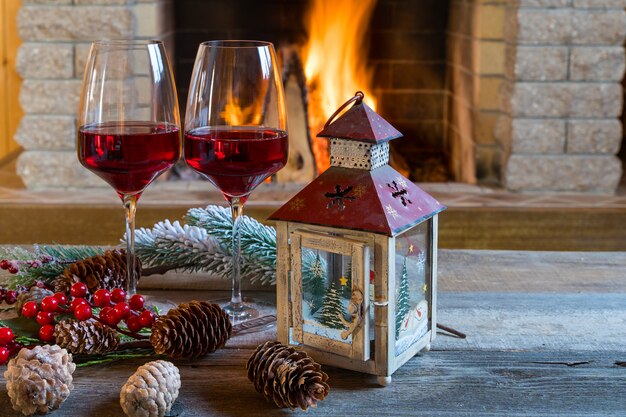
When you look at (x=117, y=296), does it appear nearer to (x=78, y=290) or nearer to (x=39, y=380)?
(x=78, y=290)

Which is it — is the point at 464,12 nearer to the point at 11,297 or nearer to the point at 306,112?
the point at 306,112

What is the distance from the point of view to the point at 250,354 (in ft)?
A: 2.92

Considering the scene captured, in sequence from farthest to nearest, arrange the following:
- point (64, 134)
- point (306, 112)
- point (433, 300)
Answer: point (306, 112) → point (64, 134) → point (433, 300)

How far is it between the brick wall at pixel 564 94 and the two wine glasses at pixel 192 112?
204cm

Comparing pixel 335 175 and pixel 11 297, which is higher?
pixel 335 175

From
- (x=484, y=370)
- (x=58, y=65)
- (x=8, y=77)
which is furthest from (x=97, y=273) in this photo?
(x=8, y=77)

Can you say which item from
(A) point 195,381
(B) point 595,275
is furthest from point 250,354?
(B) point 595,275

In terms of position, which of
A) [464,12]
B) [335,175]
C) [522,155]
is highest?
[464,12]

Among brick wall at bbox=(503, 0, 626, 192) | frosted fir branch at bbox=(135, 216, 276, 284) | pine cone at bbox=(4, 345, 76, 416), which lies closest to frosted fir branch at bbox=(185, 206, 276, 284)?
frosted fir branch at bbox=(135, 216, 276, 284)

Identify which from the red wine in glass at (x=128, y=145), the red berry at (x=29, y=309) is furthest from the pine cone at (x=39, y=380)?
the red wine in glass at (x=128, y=145)

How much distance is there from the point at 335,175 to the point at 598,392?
0.98ft

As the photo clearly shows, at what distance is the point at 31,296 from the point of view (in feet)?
3.17

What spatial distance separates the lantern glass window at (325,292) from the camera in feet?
2.73

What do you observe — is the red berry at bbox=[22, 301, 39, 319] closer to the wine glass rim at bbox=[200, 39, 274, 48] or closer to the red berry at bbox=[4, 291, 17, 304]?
the red berry at bbox=[4, 291, 17, 304]
